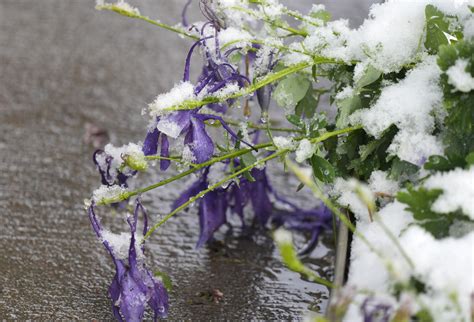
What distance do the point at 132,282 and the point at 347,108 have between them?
52 centimetres

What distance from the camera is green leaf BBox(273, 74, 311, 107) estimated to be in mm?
1688

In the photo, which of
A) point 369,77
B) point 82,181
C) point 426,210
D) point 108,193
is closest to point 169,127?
point 108,193

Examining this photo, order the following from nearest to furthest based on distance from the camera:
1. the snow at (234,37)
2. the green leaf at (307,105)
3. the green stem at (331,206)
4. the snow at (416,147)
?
the green stem at (331,206) → the snow at (416,147) → the snow at (234,37) → the green leaf at (307,105)

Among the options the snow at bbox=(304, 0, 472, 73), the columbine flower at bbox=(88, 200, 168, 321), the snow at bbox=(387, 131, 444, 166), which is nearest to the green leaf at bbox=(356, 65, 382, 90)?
the snow at bbox=(304, 0, 472, 73)

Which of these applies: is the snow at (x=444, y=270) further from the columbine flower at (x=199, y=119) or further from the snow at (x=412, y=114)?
the columbine flower at (x=199, y=119)

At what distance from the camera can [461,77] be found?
1.30 metres

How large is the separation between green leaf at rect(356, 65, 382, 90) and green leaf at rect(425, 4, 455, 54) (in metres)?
0.10

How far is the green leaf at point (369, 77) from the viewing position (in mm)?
1539

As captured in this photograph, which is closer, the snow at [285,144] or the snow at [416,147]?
the snow at [416,147]

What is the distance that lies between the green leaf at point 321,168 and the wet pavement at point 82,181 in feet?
1.16

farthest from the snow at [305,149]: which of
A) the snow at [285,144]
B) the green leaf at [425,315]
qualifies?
the green leaf at [425,315]

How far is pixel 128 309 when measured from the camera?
151 centimetres

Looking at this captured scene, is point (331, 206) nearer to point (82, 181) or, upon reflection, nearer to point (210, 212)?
point (210, 212)

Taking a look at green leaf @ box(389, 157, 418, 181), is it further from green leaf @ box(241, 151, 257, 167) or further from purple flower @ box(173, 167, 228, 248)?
purple flower @ box(173, 167, 228, 248)
